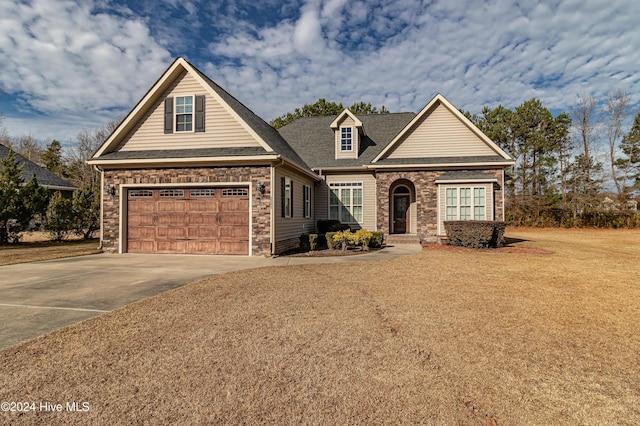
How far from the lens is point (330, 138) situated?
2061 cm

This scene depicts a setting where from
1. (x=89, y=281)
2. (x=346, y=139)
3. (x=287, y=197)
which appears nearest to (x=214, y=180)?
(x=287, y=197)

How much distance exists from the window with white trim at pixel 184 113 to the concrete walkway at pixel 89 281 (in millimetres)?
5099

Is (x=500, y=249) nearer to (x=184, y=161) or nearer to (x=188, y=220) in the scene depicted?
(x=188, y=220)

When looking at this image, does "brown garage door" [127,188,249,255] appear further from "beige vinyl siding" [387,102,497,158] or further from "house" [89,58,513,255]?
"beige vinyl siding" [387,102,497,158]

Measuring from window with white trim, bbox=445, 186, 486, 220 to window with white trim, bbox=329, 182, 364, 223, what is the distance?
4.41 meters

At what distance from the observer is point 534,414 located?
106 inches

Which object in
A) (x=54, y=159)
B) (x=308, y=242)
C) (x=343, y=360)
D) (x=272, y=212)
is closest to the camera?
(x=343, y=360)

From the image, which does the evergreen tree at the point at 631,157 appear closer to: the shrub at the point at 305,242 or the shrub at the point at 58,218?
the shrub at the point at 305,242

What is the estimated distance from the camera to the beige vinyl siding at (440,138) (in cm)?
1675

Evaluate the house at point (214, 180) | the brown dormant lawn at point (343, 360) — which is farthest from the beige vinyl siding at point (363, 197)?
the brown dormant lawn at point (343, 360)

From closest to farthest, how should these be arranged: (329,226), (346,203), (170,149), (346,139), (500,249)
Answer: (170,149) → (500,249) → (329,226) → (346,203) → (346,139)

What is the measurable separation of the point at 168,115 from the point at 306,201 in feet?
23.4

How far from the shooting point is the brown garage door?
1260 cm

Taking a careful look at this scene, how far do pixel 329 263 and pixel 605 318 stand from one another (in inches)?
263
